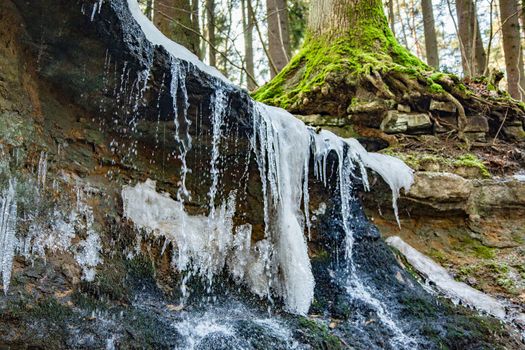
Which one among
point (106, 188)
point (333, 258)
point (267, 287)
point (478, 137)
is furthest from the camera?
point (478, 137)

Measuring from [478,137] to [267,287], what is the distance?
3642mm

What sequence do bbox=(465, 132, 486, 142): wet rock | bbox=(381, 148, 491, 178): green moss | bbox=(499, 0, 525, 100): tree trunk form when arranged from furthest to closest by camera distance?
bbox=(499, 0, 525, 100): tree trunk < bbox=(465, 132, 486, 142): wet rock < bbox=(381, 148, 491, 178): green moss

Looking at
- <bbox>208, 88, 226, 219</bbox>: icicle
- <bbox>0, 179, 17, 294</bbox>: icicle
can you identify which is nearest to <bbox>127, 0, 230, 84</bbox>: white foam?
<bbox>208, 88, 226, 219</bbox>: icicle

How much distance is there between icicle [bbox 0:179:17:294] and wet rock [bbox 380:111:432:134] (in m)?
4.26

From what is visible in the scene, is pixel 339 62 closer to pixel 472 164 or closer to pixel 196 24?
pixel 472 164

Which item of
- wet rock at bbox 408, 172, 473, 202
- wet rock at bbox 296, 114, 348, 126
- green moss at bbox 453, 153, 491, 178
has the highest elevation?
wet rock at bbox 296, 114, 348, 126

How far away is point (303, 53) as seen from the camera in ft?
21.5

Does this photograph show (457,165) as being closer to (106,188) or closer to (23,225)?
(106,188)

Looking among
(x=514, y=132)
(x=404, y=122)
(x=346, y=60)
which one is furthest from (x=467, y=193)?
(x=346, y=60)

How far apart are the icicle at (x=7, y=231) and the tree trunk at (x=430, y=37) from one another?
8.55 metres

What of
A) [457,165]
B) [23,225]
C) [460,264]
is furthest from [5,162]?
[457,165]

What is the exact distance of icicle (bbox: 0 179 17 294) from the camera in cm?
252

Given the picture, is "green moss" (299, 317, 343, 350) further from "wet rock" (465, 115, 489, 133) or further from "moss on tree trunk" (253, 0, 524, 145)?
"wet rock" (465, 115, 489, 133)

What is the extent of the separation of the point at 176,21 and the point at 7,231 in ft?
12.6
